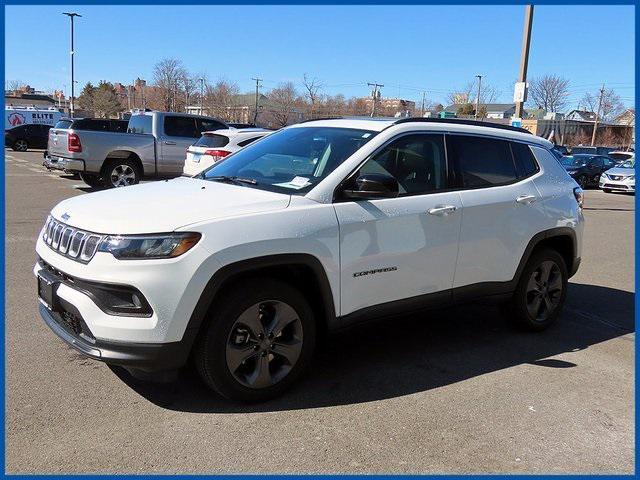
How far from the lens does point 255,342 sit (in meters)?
3.57

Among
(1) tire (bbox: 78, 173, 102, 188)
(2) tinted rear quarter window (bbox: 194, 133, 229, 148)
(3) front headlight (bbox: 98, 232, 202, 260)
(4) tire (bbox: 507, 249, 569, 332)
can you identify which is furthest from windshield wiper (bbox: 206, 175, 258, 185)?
(1) tire (bbox: 78, 173, 102, 188)

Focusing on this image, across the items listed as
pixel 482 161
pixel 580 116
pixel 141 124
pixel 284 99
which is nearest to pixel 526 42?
pixel 141 124

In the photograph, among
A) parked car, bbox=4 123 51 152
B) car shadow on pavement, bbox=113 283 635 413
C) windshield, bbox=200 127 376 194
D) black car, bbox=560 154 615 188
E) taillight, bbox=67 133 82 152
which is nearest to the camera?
car shadow on pavement, bbox=113 283 635 413

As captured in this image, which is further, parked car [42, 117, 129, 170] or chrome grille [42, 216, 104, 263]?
parked car [42, 117, 129, 170]

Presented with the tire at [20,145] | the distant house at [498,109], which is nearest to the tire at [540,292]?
the tire at [20,145]

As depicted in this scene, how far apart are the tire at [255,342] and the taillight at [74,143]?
1108cm

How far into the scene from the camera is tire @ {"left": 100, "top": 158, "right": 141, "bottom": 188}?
1362cm

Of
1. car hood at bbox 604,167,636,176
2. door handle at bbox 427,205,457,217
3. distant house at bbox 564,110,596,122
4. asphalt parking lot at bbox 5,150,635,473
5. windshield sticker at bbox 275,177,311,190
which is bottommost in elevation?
asphalt parking lot at bbox 5,150,635,473

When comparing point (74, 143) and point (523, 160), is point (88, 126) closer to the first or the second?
point (74, 143)

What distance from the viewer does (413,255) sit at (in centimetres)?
414

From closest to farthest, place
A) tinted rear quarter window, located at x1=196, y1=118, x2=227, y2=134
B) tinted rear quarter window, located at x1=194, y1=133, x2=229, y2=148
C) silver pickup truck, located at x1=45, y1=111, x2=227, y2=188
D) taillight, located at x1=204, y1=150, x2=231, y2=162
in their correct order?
1. taillight, located at x1=204, y1=150, x2=231, y2=162
2. tinted rear quarter window, located at x1=194, y1=133, x2=229, y2=148
3. silver pickup truck, located at x1=45, y1=111, x2=227, y2=188
4. tinted rear quarter window, located at x1=196, y1=118, x2=227, y2=134

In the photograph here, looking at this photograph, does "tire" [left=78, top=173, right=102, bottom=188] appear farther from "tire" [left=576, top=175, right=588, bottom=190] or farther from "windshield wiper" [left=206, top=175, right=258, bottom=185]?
"tire" [left=576, top=175, right=588, bottom=190]

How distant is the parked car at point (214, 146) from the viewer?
38.0 ft

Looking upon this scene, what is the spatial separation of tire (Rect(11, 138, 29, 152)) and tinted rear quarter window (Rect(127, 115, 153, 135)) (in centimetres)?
2086
